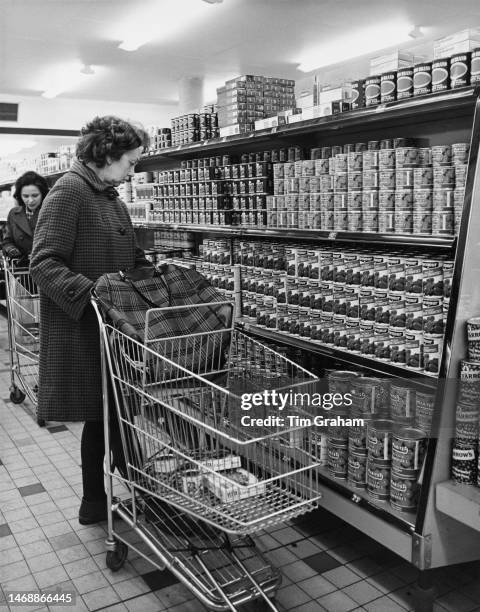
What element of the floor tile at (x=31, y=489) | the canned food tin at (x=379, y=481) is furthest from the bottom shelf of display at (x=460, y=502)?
the floor tile at (x=31, y=489)

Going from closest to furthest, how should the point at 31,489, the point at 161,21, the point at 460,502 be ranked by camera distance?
the point at 460,502 < the point at 31,489 < the point at 161,21

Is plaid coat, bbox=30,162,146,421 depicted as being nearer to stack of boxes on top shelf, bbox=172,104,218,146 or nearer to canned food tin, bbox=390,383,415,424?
canned food tin, bbox=390,383,415,424

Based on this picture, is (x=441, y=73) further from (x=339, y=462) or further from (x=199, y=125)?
(x=199, y=125)

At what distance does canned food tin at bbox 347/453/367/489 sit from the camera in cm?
272

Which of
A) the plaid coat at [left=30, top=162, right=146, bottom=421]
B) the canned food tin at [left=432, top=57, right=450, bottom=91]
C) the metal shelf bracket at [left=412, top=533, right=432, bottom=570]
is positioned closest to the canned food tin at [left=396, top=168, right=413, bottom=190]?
the canned food tin at [left=432, top=57, right=450, bottom=91]

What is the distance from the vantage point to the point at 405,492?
2486 millimetres

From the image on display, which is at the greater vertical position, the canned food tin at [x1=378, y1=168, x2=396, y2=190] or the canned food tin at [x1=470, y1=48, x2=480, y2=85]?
the canned food tin at [x1=470, y1=48, x2=480, y2=85]

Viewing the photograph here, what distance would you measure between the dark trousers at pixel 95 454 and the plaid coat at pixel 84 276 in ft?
0.48

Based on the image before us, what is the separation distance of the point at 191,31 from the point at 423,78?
241 inches

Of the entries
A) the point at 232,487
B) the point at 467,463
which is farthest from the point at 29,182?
the point at 467,463

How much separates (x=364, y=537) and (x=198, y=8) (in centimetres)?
595

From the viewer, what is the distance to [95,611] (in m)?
2.43

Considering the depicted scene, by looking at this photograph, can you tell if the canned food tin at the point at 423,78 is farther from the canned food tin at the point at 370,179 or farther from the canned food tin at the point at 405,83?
the canned food tin at the point at 370,179

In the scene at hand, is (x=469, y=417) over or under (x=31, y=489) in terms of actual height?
over
